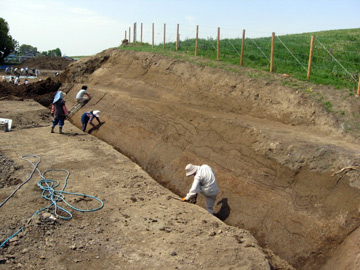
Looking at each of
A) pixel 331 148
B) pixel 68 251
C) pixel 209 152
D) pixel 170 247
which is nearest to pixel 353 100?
pixel 331 148

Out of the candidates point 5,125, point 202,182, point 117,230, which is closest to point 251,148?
point 202,182

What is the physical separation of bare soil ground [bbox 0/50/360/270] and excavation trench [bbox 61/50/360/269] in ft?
0.11

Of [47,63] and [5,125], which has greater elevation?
[47,63]

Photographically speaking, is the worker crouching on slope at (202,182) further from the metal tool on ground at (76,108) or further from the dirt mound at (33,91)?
the dirt mound at (33,91)

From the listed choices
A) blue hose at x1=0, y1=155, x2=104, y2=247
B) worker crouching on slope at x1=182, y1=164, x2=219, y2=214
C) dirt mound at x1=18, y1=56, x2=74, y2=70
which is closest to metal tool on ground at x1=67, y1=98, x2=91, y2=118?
blue hose at x1=0, y1=155, x2=104, y2=247

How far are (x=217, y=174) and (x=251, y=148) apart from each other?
1.23 meters

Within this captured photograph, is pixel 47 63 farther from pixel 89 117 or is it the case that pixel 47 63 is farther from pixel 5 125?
pixel 89 117

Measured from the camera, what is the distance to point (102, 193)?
9.51 metres

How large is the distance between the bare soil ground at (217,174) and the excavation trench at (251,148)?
3cm

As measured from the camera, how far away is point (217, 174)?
9984mm

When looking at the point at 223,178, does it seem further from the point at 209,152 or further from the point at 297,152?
the point at 297,152

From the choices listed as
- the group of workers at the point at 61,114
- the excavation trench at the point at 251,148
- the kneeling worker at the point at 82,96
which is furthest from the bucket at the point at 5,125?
the kneeling worker at the point at 82,96

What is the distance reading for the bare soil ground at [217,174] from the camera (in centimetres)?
691

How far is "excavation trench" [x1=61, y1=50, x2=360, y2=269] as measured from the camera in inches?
293
